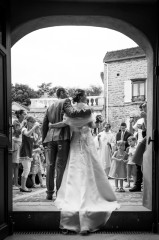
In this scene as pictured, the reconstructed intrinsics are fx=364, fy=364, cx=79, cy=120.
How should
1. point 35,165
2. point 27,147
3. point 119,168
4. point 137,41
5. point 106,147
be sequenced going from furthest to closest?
point 106,147 → point 35,165 → point 119,168 → point 27,147 → point 137,41

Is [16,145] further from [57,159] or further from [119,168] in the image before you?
[119,168]

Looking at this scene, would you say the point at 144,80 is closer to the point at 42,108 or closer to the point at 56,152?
the point at 42,108

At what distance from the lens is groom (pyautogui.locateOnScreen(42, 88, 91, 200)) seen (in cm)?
561

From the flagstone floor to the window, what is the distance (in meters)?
14.0

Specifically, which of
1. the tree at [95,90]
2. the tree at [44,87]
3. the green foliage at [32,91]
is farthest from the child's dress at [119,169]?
the tree at [44,87]

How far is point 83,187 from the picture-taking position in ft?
16.8

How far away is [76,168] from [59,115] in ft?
2.94

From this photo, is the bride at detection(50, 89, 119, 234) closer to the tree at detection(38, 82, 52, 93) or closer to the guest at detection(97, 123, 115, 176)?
the guest at detection(97, 123, 115, 176)

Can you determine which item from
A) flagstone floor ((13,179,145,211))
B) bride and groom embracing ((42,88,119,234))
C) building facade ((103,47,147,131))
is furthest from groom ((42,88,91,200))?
building facade ((103,47,147,131))

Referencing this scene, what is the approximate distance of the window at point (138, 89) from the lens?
69.6 feet

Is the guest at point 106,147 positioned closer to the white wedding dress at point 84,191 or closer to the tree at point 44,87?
the white wedding dress at point 84,191

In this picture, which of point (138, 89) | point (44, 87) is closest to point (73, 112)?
point (138, 89)

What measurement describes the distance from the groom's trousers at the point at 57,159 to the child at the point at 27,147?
55.2 inches

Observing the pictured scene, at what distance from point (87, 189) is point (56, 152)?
→ 927mm
